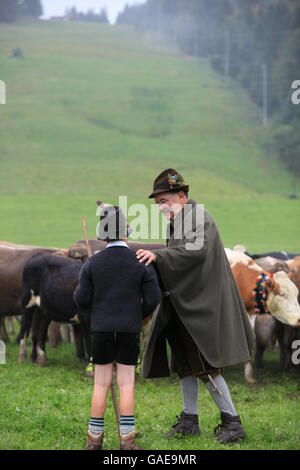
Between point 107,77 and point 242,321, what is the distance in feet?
252

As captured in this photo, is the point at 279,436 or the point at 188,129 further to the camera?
the point at 188,129

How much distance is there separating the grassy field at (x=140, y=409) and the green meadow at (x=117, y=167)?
2 cm

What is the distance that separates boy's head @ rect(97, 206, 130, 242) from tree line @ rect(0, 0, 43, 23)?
9361 centimetres

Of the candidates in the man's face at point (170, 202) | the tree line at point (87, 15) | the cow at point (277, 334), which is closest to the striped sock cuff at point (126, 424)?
the man's face at point (170, 202)

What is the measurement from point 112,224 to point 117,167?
174ft

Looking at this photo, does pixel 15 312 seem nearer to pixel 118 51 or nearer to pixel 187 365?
pixel 187 365

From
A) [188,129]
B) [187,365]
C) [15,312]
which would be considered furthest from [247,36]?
[187,365]

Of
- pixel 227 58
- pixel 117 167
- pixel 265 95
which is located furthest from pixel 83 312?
pixel 227 58

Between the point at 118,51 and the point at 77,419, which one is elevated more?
the point at 118,51

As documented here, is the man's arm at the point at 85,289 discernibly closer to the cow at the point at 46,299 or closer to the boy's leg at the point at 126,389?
the boy's leg at the point at 126,389

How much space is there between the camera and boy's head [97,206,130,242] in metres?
5.78

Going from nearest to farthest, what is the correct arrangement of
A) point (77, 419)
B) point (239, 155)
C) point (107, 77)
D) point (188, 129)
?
point (77, 419) → point (239, 155) → point (188, 129) → point (107, 77)

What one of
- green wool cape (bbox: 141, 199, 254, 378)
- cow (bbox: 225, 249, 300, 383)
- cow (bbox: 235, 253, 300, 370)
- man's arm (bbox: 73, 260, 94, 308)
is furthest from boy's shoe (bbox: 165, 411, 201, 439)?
cow (bbox: 235, 253, 300, 370)

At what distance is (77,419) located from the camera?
7.02 metres
